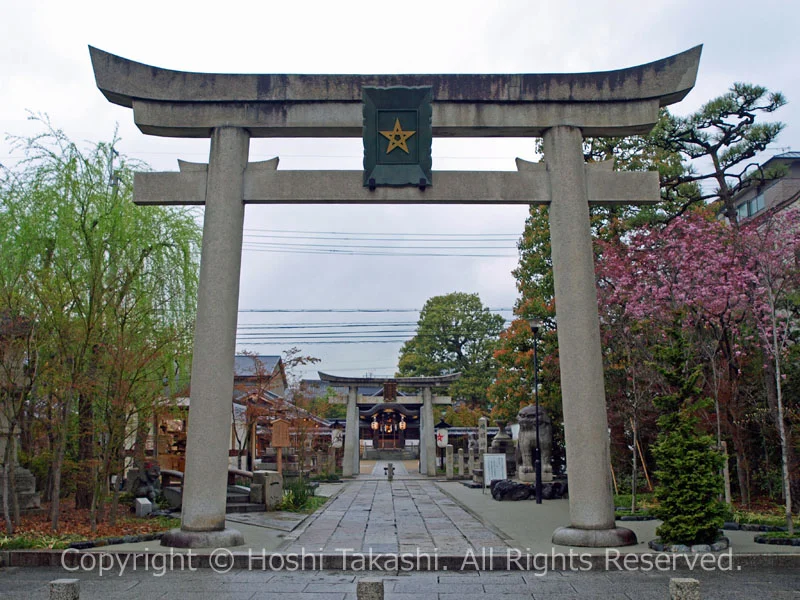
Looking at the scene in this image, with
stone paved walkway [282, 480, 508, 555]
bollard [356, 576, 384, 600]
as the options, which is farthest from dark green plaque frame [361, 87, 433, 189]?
bollard [356, 576, 384, 600]

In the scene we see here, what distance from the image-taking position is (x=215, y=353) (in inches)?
400

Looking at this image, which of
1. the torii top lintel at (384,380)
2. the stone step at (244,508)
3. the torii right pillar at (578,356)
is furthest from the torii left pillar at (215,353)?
the torii top lintel at (384,380)

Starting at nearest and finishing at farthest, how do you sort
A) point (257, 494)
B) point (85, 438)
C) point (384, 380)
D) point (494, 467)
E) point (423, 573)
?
point (423, 573) < point (85, 438) < point (257, 494) < point (494, 467) < point (384, 380)

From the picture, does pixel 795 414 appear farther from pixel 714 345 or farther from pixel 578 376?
pixel 578 376

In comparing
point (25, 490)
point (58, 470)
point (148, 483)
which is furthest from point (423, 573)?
point (148, 483)

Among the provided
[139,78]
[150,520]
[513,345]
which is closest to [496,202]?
[139,78]

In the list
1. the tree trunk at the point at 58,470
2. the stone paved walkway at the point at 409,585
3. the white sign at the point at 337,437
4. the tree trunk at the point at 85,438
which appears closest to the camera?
the stone paved walkway at the point at 409,585

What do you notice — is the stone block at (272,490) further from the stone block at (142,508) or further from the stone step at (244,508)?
the stone block at (142,508)

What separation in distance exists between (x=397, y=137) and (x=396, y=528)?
23.7 ft

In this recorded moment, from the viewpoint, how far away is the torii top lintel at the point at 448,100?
35.6 ft

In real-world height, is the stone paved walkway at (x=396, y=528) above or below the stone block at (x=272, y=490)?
below

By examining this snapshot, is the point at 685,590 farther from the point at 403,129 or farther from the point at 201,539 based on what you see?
the point at 403,129

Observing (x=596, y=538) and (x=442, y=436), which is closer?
(x=596, y=538)

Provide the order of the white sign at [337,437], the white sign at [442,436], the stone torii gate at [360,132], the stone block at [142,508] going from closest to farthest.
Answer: the stone torii gate at [360,132] → the stone block at [142,508] → the white sign at [337,437] → the white sign at [442,436]
